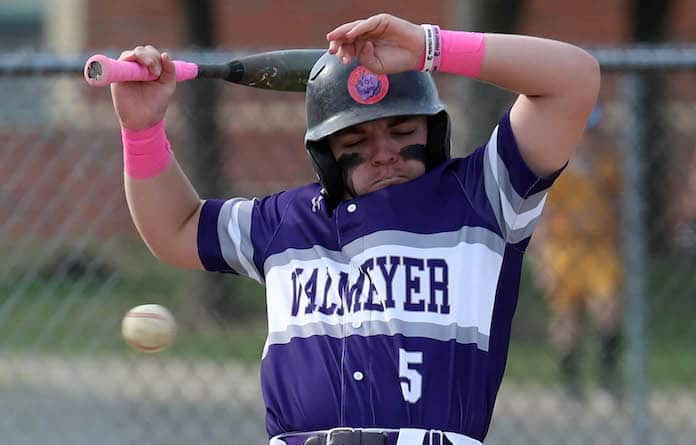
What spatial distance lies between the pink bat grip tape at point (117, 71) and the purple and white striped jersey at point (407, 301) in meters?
0.48

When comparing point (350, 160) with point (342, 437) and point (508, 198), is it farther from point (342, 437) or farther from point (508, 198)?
point (342, 437)

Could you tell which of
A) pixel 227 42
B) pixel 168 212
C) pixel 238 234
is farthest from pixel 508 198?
pixel 227 42

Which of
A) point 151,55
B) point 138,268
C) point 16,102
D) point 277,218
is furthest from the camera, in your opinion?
point 138,268

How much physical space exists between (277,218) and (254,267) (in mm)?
140

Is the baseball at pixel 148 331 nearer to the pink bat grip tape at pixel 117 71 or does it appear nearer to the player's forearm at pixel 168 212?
the player's forearm at pixel 168 212

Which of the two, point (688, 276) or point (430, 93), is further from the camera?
point (688, 276)

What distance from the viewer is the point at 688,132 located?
21.5 ft

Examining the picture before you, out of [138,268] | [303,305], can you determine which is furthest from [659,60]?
[138,268]

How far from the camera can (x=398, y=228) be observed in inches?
118

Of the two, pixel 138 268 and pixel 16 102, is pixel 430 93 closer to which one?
pixel 16 102

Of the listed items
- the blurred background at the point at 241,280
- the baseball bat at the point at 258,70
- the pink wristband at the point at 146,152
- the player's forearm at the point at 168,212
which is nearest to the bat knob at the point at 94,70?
the baseball bat at the point at 258,70

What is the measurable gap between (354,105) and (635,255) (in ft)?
7.95

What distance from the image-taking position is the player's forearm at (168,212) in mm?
3258

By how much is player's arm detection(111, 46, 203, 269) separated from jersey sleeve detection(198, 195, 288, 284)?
1.4 inches
